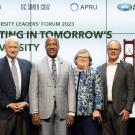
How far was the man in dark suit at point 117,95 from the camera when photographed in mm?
4750

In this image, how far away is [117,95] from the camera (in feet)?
15.6

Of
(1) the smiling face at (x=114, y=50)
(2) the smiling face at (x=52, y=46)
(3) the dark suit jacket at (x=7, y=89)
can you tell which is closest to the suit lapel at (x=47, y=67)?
(2) the smiling face at (x=52, y=46)

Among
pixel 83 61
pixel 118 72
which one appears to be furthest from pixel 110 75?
pixel 83 61

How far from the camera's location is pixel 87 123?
4.65 m

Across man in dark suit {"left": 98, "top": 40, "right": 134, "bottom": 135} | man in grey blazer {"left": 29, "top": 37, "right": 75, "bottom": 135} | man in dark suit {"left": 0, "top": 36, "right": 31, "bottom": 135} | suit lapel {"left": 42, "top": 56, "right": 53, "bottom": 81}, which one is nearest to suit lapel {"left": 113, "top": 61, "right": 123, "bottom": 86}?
man in dark suit {"left": 98, "top": 40, "right": 134, "bottom": 135}

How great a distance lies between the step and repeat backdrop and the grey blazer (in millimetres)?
953

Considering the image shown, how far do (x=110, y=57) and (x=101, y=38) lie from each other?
86 centimetres

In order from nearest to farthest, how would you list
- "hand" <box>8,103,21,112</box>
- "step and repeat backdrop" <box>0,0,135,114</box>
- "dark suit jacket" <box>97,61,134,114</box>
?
"hand" <box>8,103,21,112</box>, "dark suit jacket" <box>97,61,134,114</box>, "step and repeat backdrop" <box>0,0,135,114</box>

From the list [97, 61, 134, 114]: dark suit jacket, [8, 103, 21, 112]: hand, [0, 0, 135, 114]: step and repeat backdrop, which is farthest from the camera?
[0, 0, 135, 114]: step and repeat backdrop

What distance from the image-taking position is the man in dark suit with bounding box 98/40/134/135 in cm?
475

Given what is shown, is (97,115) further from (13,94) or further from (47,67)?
(13,94)

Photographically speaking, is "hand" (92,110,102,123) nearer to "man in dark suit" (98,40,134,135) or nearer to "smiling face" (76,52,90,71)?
"man in dark suit" (98,40,134,135)

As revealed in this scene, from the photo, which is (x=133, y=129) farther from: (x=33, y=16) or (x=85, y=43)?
(x=33, y=16)

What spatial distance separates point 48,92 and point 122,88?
80cm
